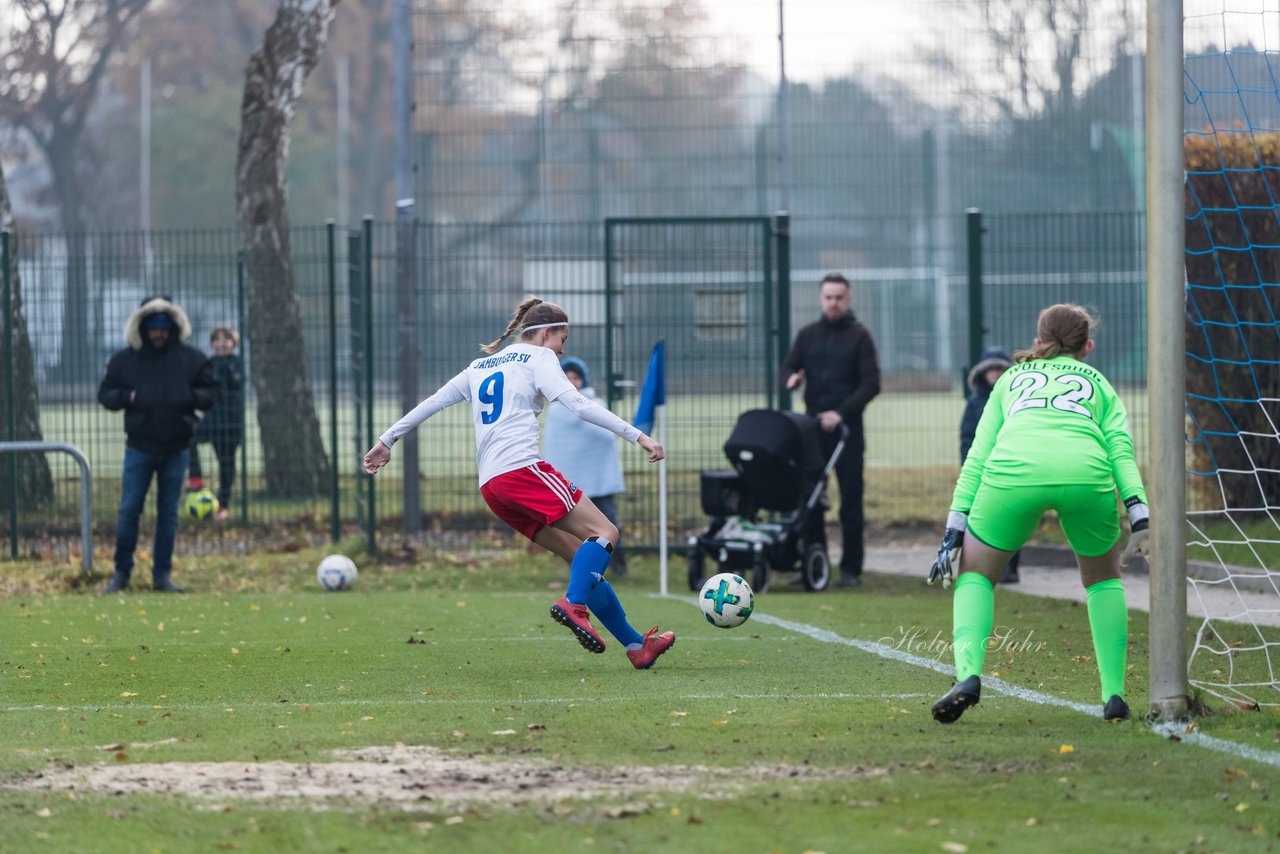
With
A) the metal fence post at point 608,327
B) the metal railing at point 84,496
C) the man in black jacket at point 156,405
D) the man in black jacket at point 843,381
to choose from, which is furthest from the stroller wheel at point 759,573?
the metal railing at point 84,496

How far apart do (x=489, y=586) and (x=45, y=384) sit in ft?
15.6

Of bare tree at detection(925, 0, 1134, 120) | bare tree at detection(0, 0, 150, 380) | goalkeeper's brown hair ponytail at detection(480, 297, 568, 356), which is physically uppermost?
bare tree at detection(0, 0, 150, 380)

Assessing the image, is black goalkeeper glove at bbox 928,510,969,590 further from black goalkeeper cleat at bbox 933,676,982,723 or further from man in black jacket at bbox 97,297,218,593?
man in black jacket at bbox 97,297,218,593

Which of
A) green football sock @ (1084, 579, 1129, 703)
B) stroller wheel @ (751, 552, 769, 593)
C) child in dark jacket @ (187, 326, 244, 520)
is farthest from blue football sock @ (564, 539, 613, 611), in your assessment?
child in dark jacket @ (187, 326, 244, 520)

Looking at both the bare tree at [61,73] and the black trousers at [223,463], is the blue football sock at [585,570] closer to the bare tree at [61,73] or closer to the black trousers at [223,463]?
the black trousers at [223,463]

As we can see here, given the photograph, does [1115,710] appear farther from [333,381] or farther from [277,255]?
[277,255]

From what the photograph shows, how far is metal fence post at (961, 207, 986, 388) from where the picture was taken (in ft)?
47.0

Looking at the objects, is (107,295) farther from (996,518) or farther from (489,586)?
(996,518)

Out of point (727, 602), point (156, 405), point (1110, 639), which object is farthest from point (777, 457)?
point (1110, 639)

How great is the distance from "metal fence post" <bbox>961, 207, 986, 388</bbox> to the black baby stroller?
217cm

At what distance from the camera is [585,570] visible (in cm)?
834

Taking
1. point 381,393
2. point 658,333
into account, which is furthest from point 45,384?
point 658,333

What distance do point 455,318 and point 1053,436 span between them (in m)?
8.94

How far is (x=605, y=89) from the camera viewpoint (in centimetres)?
1852
